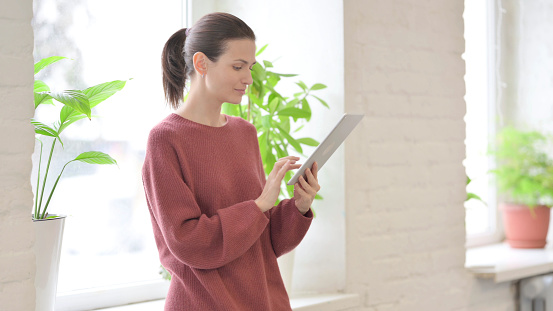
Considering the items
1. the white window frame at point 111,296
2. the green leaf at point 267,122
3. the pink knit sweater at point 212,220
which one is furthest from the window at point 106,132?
the pink knit sweater at point 212,220

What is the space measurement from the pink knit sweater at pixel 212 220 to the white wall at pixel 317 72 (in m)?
0.58

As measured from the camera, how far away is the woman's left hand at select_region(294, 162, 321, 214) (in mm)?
1411

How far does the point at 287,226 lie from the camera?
4.97 ft

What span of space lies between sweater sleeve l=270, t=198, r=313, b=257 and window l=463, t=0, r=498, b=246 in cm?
183

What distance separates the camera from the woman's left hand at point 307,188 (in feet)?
4.63

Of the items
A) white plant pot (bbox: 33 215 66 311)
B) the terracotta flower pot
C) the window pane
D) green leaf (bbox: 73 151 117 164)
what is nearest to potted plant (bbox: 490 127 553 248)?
the terracotta flower pot

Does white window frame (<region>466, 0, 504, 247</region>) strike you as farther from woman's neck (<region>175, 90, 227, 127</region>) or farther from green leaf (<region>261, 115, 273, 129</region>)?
woman's neck (<region>175, 90, 227, 127</region>)

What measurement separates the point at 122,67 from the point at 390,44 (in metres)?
0.92

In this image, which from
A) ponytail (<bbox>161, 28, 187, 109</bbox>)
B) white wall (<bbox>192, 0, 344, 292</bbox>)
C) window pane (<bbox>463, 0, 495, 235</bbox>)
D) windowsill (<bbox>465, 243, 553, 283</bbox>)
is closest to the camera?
ponytail (<bbox>161, 28, 187, 109</bbox>)

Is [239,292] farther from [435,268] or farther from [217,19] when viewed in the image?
[435,268]

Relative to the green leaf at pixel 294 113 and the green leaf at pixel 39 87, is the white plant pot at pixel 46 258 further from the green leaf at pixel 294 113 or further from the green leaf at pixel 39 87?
the green leaf at pixel 294 113

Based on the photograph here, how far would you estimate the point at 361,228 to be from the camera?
2127mm

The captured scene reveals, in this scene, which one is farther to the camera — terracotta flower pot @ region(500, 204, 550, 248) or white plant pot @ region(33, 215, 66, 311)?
terracotta flower pot @ region(500, 204, 550, 248)

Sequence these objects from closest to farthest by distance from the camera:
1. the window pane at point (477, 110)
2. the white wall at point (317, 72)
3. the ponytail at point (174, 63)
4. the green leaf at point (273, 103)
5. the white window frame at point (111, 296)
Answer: the ponytail at point (174, 63) < the white window frame at point (111, 296) < the green leaf at point (273, 103) < the white wall at point (317, 72) < the window pane at point (477, 110)
